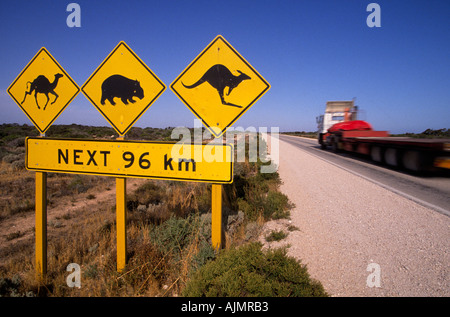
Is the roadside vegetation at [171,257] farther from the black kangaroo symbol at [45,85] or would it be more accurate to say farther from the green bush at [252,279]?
the black kangaroo symbol at [45,85]

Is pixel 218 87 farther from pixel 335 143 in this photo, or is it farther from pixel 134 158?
pixel 335 143

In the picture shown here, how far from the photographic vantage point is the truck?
8586 millimetres

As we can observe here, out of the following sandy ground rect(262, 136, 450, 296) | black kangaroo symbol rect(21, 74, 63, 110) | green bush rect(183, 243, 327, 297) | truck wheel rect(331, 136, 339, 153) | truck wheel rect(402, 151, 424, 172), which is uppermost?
black kangaroo symbol rect(21, 74, 63, 110)

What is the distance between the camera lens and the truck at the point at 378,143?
8586 millimetres

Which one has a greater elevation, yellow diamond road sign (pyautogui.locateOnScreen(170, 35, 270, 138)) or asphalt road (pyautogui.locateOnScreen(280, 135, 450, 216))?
yellow diamond road sign (pyautogui.locateOnScreen(170, 35, 270, 138))

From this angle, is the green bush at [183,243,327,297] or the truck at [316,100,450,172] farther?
the truck at [316,100,450,172]

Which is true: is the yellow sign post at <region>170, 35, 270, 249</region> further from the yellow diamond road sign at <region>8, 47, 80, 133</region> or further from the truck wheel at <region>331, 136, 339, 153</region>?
the truck wheel at <region>331, 136, 339, 153</region>

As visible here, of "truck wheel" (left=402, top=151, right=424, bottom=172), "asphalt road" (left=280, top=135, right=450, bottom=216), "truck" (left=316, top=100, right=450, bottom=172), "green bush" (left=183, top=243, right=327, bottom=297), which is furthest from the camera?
"truck wheel" (left=402, top=151, right=424, bottom=172)

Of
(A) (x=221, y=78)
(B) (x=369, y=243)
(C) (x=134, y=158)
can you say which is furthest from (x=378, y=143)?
(C) (x=134, y=158)

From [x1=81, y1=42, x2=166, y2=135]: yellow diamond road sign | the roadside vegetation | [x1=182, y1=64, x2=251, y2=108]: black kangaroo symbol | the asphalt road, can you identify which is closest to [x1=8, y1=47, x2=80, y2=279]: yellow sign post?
[x1=81, y1=42, x2=166, y2=135]: yellow diamond road sign

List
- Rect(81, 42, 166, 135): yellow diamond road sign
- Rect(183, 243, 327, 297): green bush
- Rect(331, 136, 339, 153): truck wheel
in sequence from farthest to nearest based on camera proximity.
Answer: Rect(331, 136, 339, 153): truck wheel
Rect(81, 42, 166, 135): yellow diamond road sign
Rect(183, 243, 327, 297): green bush

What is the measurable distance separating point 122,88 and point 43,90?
125 cm

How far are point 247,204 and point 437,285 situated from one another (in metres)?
3.27
